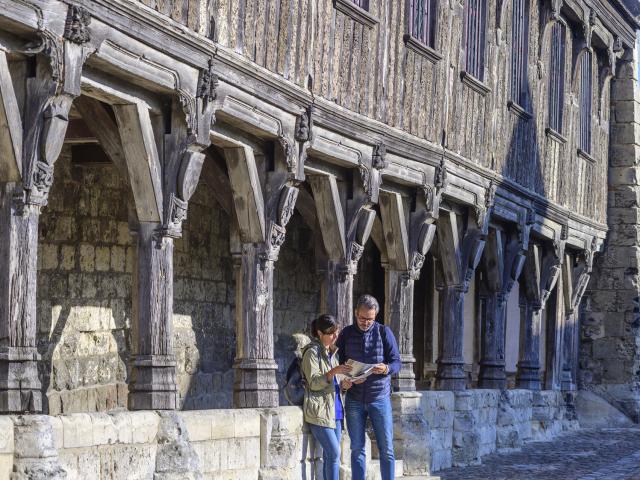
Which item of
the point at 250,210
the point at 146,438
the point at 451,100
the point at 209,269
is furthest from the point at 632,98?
the point at 146,438

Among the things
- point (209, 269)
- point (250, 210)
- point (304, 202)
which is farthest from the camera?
point (209, 269)

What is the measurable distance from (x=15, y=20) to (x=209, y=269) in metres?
6.25

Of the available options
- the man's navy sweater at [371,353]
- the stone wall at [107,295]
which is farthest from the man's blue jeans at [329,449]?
the stone wall at [107,295]

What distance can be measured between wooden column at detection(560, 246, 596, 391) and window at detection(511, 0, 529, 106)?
3612 mm

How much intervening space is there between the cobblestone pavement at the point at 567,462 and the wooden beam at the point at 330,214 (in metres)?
2.39

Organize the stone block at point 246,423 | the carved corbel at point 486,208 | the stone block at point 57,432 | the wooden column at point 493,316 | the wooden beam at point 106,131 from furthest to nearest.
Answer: the wooden column at point 493,316, the carved corbel at point 486,208, the stone block at point 246,423, the wooden beam at point 106,131, the stone block at point 57,432

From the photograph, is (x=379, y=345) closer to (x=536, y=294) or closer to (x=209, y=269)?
(x=209, y=269)

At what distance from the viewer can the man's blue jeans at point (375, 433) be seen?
9227mm

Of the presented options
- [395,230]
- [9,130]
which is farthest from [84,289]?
[9,130]

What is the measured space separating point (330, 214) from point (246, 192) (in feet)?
5.43

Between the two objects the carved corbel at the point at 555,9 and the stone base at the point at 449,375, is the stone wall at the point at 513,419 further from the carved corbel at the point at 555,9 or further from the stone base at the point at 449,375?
the carved corbel at the point at 555,9

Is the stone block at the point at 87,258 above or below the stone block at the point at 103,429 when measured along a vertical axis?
above

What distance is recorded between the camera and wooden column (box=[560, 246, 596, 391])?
65.5 feet

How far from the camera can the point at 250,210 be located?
10.3m
